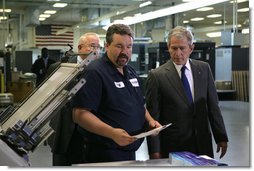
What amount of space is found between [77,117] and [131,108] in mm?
244

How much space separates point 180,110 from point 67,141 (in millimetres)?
564

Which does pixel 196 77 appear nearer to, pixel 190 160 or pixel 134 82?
pixel 134 82

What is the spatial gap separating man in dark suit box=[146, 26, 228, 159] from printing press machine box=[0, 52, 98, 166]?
2.02 ft

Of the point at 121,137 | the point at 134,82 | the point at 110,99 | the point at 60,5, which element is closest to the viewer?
the point at 121,137

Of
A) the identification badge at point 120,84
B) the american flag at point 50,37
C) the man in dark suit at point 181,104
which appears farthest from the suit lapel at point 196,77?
the american flag at point 50,37

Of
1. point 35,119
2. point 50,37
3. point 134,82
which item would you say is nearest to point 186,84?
point 134,82

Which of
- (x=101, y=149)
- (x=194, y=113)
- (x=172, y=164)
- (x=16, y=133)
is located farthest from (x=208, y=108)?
(x=16, y=133)

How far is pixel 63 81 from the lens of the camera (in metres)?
1.35

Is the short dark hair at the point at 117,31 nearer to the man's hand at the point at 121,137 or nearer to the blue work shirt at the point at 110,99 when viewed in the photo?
the blue work shirt at the point at 110,99

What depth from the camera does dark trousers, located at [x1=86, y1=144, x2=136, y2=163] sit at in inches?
68.3

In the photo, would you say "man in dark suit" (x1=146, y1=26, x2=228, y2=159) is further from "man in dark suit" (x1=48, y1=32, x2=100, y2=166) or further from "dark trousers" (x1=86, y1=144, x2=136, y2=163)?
"man in dark suit" (x1=48, y1=32, x2=100, y2=166)

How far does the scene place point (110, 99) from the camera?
1.69m

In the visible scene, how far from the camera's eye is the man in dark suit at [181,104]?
6.24ft

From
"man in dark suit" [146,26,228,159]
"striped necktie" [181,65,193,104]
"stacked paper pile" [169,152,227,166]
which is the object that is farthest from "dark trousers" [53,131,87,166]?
"striped necktie" [181,65,193,104]
